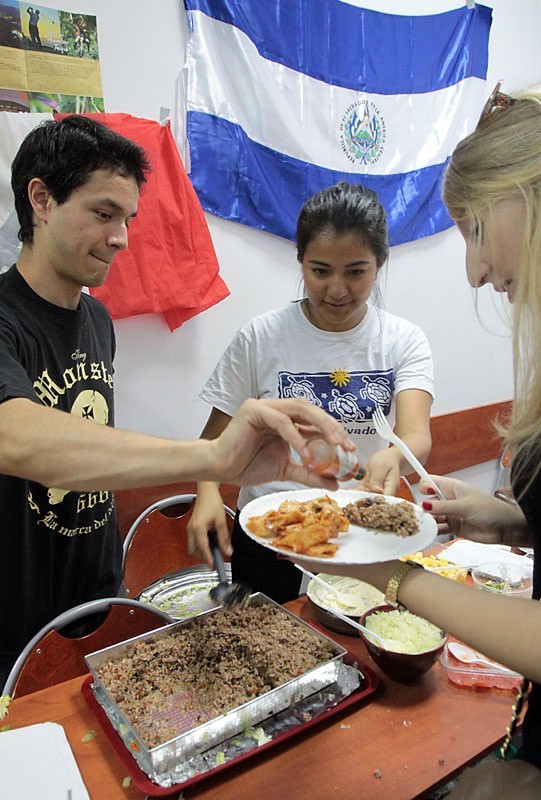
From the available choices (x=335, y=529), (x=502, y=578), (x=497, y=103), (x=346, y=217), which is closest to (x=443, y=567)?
(x=502, y=578)

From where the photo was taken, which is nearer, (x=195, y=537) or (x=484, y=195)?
(x=484, y=195)

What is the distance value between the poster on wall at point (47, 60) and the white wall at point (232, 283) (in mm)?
57

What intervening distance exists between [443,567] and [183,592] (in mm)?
1017

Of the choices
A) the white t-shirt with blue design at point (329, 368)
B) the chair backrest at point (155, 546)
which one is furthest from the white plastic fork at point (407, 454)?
the chair backrest at point (155, 546)

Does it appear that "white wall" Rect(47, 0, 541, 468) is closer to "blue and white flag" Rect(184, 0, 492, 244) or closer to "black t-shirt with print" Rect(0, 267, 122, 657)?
"blue and white flag" Rect(184, 0, 492, 244)

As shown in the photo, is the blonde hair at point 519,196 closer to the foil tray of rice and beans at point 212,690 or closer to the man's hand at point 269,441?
the man's hand at point 269,441

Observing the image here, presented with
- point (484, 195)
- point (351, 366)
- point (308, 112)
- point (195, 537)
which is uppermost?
point (308, 112)

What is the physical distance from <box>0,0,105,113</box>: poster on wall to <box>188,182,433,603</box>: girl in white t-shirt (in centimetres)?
101

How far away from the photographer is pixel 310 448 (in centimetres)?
119

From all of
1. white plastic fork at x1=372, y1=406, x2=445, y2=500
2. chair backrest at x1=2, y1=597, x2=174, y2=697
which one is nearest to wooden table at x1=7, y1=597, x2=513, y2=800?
chair backrest at x1=2, y1=597, x2=174, y2=697

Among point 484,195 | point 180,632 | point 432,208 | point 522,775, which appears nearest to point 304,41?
point 432,208

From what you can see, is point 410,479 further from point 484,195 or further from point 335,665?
point 484,195

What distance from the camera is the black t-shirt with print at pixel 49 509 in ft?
4.89

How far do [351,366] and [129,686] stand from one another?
118 centimetres
